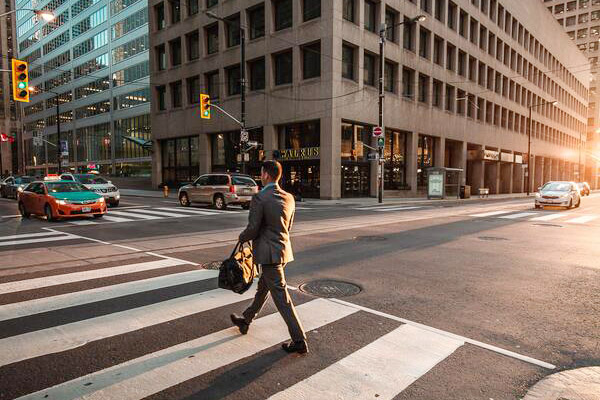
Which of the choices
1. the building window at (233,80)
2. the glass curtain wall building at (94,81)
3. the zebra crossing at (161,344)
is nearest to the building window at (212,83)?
the building window at (233,80)

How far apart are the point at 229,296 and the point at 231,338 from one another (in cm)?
140

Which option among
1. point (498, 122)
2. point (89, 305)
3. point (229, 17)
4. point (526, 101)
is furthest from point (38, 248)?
point (526, 101)

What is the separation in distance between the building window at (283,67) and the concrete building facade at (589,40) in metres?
83.2

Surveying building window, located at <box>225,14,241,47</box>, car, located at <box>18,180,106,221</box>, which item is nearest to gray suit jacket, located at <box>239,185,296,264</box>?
car, located at <box>18,180,106,221</box>

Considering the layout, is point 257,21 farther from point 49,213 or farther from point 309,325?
point 309,325

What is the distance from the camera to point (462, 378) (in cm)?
314

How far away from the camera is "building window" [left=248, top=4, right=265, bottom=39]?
30.5 meters

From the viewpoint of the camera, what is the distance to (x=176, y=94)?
131ft

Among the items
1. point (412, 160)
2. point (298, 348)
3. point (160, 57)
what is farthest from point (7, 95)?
point (298, 348)

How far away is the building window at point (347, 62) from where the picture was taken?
27.6m

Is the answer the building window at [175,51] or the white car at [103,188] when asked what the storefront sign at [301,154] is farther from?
the building window at [175,51]

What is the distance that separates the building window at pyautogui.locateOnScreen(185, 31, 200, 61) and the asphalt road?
107 ft

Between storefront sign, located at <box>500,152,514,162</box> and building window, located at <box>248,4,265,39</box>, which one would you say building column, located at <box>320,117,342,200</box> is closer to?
building window, located at <box>248,4,265,39</box>

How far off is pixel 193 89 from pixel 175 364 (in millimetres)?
37791
